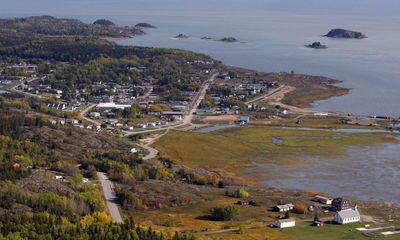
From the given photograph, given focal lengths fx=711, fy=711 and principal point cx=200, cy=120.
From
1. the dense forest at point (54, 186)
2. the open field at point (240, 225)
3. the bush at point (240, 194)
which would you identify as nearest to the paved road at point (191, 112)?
the dense forest at point (54, 186)

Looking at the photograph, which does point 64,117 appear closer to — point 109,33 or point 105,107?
point 105,107

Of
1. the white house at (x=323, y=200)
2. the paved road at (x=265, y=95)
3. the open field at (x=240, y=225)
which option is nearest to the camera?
the open field at (x=240, y=225)

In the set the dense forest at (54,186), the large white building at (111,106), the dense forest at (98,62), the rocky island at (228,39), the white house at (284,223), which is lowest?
the white house at (284,223)

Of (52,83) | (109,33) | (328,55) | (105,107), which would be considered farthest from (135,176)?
(109,33)

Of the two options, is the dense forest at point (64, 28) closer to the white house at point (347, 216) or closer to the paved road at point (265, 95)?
the paved road at point (265, 95)

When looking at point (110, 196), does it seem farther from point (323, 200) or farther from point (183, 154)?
point (183, 154)
